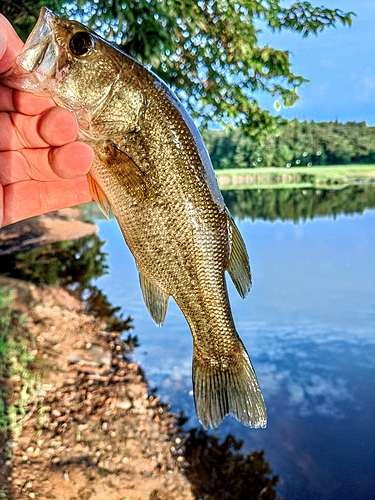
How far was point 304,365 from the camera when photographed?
11672 mm

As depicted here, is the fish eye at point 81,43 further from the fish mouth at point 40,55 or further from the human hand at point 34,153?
the human hand at point 34,153

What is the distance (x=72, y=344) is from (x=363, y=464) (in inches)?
198

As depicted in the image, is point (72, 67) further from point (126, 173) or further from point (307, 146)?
point (307, 146)

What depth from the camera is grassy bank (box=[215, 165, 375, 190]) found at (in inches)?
1820

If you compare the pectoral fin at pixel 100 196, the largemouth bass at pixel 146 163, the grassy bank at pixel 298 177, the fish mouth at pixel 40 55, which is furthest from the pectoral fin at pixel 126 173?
the grassy bank at pixel 298 177

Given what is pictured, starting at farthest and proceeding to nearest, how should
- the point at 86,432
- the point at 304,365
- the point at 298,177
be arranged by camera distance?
the point at 298,177
the point at 304,365
the point at 86,432

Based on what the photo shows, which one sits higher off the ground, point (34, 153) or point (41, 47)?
point (41, 47)

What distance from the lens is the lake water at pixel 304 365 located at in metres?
7.34

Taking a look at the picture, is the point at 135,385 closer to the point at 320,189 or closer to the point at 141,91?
the point at 141,91

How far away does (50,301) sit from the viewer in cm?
806

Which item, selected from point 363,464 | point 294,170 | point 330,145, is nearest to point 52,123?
point 363,464

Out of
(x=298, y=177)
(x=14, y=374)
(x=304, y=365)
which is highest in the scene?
(x=298, y=177)

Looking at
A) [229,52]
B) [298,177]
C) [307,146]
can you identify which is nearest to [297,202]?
[307,146]

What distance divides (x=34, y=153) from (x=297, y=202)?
42711mm
